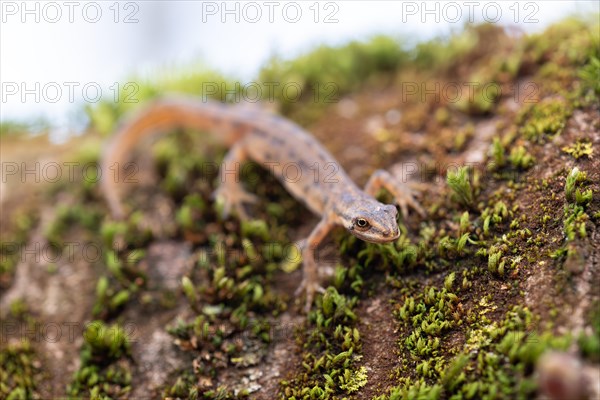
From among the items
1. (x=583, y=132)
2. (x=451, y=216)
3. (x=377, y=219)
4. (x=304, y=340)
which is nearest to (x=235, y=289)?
(x=304, y=340)

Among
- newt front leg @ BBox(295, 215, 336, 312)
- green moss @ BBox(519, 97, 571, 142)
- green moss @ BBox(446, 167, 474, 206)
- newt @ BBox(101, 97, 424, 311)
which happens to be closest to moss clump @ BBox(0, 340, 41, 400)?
newt @ BBox(101, 97, 424, 311)

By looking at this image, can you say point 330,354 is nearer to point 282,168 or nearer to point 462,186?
point 462,186

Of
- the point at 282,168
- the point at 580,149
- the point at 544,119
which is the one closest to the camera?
the point at 580,149

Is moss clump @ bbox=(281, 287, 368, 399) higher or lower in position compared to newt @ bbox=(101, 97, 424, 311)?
lower

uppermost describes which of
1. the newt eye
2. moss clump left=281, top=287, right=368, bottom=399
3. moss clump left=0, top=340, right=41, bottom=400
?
the newt eye

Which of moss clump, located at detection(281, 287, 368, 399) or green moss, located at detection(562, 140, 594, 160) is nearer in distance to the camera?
moss clump, located at detection(281, 287, 368, 399)

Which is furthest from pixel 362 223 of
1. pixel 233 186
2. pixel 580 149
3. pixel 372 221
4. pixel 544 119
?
pixel 544 119

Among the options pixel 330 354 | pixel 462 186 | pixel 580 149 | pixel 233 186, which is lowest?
pixel 330 354

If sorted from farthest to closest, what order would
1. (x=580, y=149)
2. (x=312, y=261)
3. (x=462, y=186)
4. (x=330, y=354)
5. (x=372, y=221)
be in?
(x=312, y=261)
(x=462, y=186)
(x=372, y=221)
(x=580, y=149)
(x=330, y=354)

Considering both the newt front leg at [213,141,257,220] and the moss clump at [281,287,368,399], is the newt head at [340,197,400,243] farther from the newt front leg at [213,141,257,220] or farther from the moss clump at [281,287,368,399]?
the newt front leg at [213,141,257,220]
